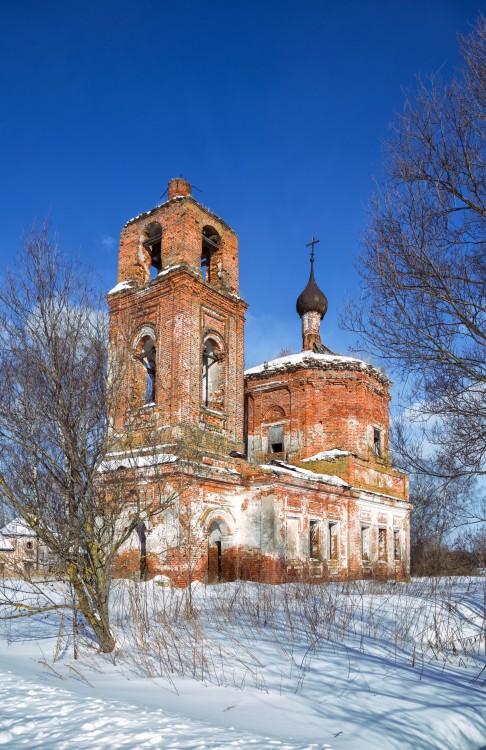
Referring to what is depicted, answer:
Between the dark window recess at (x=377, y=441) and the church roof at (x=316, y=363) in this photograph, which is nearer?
the church roof at (x=316, y=363)

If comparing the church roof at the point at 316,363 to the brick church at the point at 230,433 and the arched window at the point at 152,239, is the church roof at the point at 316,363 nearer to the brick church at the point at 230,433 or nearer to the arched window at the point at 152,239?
the brick church at the point at 230,433

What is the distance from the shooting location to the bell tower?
15.9m

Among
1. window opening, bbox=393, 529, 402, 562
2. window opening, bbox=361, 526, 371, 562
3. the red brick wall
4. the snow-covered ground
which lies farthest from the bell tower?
window opening, bbox=393, 529, 402, 562

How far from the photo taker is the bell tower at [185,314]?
52.1 ft

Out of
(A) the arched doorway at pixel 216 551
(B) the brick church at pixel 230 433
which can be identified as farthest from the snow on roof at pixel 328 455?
(A) the arched doorway at pixel 216 551

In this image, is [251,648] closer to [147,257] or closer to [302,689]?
[302,689]

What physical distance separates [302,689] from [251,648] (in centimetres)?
137

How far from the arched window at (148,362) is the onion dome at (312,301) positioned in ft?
32.1

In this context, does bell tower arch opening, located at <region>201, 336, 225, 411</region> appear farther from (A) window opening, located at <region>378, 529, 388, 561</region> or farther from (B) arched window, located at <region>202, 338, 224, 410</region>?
(A) window opening, located at <region>378, 529, 388, 561</region>

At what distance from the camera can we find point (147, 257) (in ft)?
60.5

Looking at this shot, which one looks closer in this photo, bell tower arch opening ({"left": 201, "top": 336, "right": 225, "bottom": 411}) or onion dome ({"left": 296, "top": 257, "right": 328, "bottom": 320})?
bell tower arch opening ({"left": 201, "top": 336, "right": 225, "bottom": 411})

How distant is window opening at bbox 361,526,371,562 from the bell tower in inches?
274

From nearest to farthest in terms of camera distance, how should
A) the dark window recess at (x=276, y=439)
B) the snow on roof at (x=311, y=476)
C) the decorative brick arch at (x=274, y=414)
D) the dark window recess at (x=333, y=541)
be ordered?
the snow on roof at (x=311, y=476) < the dark window recess at (x=333, y=541) < the dark window recess at (x=276, y=439) < the decorative brick arch at (x=274, y=414)

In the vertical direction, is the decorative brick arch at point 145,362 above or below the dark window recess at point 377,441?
above
